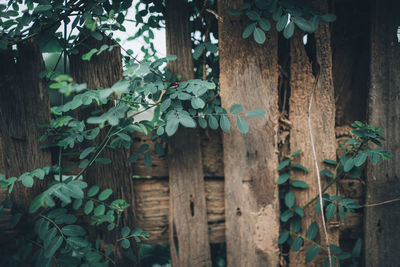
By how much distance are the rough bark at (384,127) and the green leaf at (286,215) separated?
18.3 inches

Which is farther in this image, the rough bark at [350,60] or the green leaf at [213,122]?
the rough bark at [350,60]

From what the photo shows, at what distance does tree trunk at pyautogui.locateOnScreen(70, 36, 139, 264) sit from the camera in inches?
54.5

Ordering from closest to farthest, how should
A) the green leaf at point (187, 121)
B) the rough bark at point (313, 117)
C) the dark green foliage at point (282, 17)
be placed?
1. the green leaf at point (187, 121)
2. the dark green foliage at point (282, 17)
3. the rough bark at point (313, 117)

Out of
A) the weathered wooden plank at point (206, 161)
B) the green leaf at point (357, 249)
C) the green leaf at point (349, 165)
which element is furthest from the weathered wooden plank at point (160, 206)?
the green leaf at point (357, 249)

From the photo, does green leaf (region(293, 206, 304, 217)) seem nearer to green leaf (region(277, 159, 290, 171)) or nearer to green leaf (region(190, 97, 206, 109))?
green leaf (region(277, 159, 290, 171))

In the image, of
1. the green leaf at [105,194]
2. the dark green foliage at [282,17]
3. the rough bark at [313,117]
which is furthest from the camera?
the rough bark at [313,117]

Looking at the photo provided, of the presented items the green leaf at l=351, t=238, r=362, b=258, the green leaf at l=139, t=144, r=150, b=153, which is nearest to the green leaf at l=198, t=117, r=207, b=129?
the green leaf at l=139, t=144, r=150, b=153

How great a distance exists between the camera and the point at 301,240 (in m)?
1.41

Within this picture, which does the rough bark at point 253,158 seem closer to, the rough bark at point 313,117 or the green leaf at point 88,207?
the rough bark at point 313,117

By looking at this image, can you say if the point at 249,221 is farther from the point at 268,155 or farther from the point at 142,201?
the point at 142,201

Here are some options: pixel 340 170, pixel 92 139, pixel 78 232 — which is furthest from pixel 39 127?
pixel 340 170

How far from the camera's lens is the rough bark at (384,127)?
144cm

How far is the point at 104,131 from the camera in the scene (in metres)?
1.41

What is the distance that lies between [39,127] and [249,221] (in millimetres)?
1311
